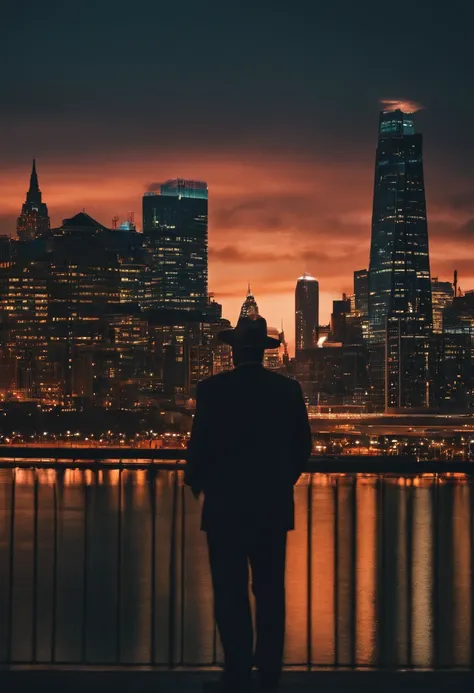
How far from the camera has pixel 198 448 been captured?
13.9 ft

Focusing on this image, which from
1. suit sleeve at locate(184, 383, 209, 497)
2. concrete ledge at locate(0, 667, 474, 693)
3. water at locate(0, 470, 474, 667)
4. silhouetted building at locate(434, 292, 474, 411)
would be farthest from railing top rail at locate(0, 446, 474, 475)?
silhouetted building at locate(434, 292, 474, 411)

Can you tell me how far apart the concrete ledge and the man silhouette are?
1.56 ft

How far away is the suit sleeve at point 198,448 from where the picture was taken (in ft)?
13.9

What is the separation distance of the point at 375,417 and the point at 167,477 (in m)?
67.0

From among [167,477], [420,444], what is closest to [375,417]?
[420,444]

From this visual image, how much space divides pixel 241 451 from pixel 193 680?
1.14 meters

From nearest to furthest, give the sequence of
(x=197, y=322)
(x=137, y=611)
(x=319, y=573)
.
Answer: (x=137, y=611) → (x=319, y=573) → (x=197, y=322)

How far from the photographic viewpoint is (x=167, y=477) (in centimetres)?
3064

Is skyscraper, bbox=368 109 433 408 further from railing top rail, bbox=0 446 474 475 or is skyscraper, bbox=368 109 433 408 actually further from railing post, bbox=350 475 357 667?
railing top rail, bbox=0 446 474 475

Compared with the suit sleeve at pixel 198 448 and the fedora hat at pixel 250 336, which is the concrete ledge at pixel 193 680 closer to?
the suit sleeve at pixel 198 448

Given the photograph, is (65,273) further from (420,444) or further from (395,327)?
(420,444)

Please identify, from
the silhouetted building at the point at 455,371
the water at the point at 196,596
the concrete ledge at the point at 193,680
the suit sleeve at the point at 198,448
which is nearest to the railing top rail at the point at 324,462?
the water at the point at 196,596

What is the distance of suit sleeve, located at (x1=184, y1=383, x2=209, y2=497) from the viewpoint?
424 cm

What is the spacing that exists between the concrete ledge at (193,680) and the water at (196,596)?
36 centimetres
